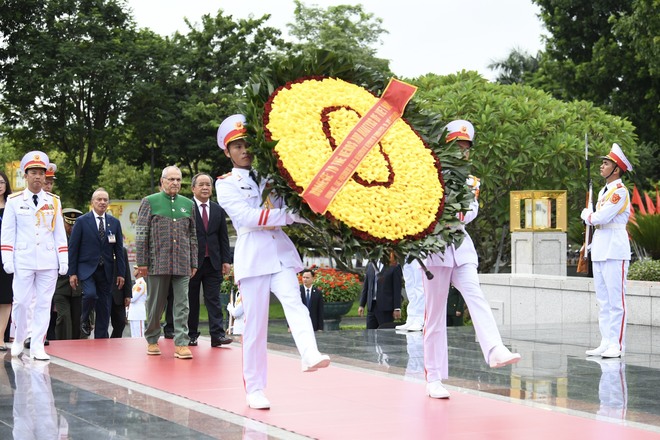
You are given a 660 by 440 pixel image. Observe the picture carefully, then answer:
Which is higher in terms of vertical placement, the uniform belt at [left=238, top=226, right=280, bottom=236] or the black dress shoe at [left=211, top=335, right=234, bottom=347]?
the uniform belt at [left=238, top=226, right=280, bottom=236]

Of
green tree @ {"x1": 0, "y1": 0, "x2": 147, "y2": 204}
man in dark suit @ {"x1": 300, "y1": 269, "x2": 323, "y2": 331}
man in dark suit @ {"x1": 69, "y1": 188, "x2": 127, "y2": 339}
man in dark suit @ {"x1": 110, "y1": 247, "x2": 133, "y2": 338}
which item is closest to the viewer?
man in dark suit @ {"x1": 69, "y1": 188, "x2": 127, "y2": 339}

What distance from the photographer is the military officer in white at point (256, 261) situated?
7133mm

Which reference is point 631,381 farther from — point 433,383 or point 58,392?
point 58,392

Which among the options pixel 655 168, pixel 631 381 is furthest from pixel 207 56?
pixel 631 381

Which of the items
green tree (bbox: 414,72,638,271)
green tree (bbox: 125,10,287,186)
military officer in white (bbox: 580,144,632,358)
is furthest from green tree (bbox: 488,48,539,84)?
military officer in white (bbox: 580,144,632,358)

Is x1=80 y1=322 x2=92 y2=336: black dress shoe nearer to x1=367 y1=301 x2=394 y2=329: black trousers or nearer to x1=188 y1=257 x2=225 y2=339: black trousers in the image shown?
x1=188 y1=257 x2=225 y2=339: black trousers

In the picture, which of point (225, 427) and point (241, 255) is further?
point (241, 255)

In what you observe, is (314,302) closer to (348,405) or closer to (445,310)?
(445,310)

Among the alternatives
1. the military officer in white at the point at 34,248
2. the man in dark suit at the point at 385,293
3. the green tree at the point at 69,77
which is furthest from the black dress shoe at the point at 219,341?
the green tree at the point at 69,77

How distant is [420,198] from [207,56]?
31434mm

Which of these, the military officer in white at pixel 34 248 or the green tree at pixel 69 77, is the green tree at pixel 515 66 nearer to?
the green tree at pixel 69 77

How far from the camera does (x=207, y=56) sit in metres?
37.4

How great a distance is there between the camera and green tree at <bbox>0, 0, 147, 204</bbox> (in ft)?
109

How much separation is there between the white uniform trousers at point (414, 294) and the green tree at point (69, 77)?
21505 millimetres
